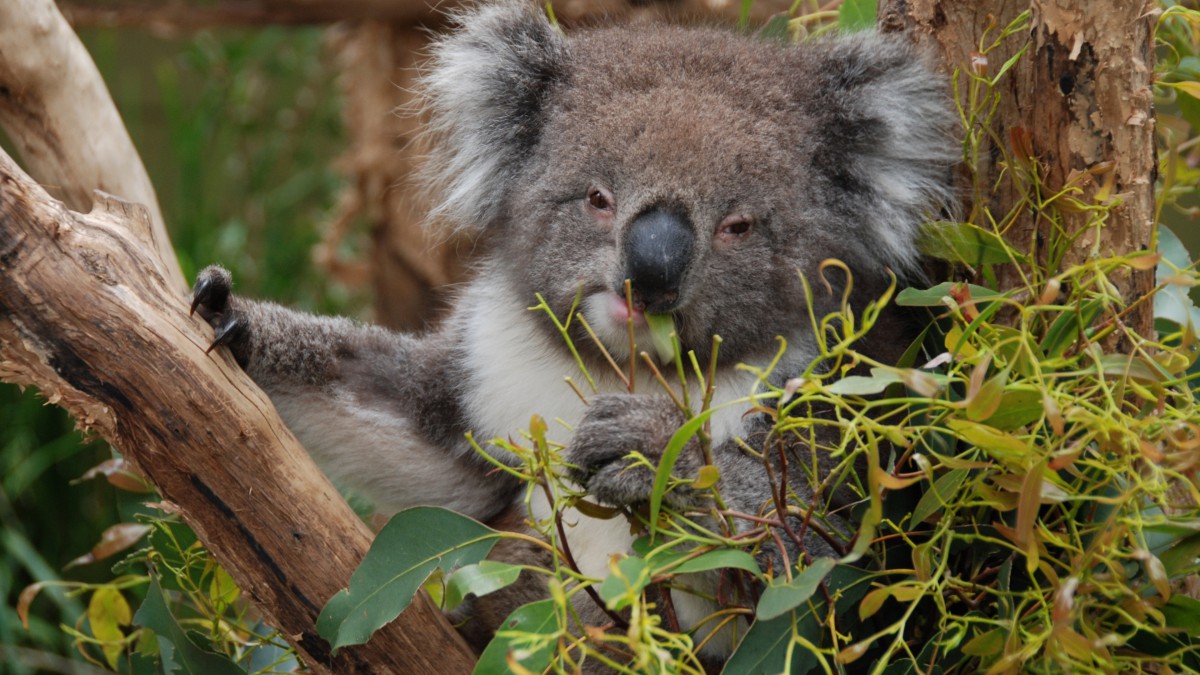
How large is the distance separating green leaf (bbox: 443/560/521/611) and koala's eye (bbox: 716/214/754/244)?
78 cm

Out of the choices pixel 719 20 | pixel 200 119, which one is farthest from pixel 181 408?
pixel 200 119

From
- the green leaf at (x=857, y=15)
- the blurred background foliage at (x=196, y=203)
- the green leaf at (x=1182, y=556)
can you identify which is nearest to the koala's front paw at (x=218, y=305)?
the green leaf at (x=857, y=15)

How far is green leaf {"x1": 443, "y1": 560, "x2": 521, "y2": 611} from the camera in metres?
1.62

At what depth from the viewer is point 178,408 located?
6.38 ft

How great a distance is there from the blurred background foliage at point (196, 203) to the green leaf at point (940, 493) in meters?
3.24

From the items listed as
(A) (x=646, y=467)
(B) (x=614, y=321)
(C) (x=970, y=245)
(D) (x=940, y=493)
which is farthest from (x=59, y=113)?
(D) (x=940, y=493)

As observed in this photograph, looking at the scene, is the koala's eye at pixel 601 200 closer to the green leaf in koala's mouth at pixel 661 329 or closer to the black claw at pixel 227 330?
the green leaf in koala's mouth at pixel 661 329

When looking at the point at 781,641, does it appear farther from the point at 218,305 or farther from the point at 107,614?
the point at 107,614

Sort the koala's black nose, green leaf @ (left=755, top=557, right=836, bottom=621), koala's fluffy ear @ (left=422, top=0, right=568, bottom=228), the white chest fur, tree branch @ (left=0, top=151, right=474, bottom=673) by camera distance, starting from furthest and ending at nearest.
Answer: koala's fluffy ear @ (left=422, top=0, right=568, bottom=228)
the white chest fur
the koala's black nose
tree branch @ (left=0, top=151, right=474, bottom=673)
green leaf @ (left=755, top=557, right=836, bottom=621)

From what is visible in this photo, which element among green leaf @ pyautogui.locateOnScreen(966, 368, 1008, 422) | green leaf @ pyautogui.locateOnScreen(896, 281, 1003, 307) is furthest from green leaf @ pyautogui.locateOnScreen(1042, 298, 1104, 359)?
green leaf @ pyautogui.locateOnScreen(966, 368, 1008, 422)

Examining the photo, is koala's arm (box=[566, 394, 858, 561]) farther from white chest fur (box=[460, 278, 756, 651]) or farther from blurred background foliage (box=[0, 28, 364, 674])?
blurred background foliage (box=[0, 28, 364, 674])

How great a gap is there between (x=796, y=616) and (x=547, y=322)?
3.05ft

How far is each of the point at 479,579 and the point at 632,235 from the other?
69cm

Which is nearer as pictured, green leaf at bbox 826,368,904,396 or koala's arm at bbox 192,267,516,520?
green leaf at bbox 826,368,904,396
